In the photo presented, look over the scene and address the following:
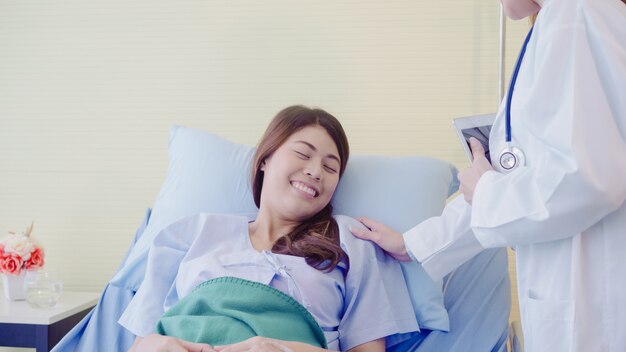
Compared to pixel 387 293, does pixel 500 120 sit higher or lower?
higher

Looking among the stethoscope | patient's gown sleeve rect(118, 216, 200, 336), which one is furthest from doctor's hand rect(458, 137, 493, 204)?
patient's gown sleeve rect(118, 216, 200, 336)

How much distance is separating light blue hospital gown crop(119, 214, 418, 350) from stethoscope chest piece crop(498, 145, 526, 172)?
50 cm

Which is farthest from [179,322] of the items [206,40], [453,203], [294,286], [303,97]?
[206,40]

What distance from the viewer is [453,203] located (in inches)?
59.0

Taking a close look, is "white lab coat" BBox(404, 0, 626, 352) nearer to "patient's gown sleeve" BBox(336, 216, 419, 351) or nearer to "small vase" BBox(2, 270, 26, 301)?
"patient's gown sleeve" BBox(336, 216, 419, 351)

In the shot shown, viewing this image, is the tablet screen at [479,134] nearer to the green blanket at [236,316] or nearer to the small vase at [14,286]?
the green blanket at [236,316]

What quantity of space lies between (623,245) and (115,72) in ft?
6.51

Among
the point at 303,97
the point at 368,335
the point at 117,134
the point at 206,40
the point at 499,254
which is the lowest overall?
the point at 368,335

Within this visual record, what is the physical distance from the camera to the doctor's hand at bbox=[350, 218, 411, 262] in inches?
62.0

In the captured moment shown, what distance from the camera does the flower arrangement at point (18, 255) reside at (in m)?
2.05

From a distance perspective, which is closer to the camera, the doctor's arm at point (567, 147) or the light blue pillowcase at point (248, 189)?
the doctor's arm at point (567, 147)

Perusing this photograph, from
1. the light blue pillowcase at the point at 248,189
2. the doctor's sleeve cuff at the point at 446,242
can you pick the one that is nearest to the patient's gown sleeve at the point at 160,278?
the light blue pillowcase at the point at 248,189

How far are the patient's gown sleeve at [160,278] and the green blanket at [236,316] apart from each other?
0.60ft

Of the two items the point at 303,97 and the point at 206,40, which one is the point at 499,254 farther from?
the point at 206,40
